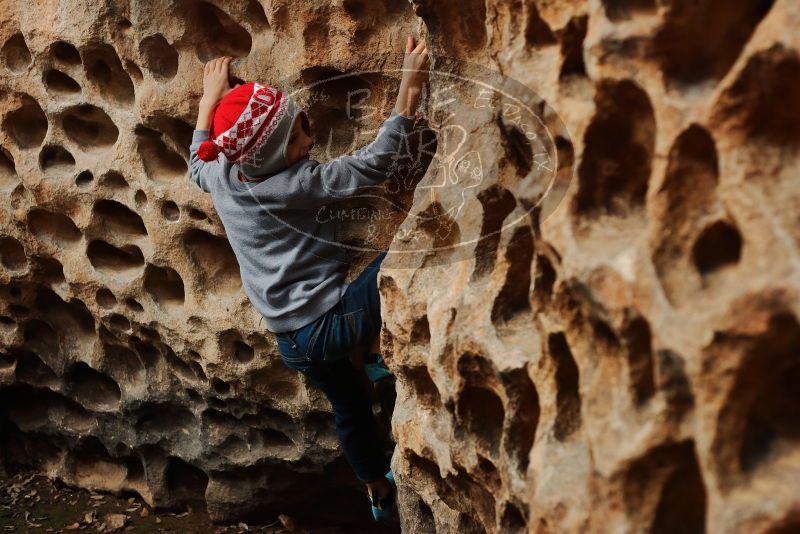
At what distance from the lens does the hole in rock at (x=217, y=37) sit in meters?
2.30

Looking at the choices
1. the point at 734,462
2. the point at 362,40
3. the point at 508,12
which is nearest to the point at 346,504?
the point at 362,40

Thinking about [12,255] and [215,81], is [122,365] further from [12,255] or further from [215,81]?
[215,81]

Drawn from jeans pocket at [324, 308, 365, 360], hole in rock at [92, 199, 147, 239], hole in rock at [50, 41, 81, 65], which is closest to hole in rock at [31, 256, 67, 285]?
hole in rock at [92, 199, 147, 239]

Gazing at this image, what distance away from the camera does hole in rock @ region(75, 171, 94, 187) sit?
2576 mm

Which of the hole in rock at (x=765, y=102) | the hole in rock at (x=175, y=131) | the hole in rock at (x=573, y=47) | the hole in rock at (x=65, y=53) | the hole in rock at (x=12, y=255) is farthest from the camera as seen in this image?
the hole in rock at (x=12, y=255)

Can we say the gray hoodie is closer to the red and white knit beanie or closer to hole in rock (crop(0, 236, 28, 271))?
the red and white knit beanie

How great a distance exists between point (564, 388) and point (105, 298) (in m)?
1.70

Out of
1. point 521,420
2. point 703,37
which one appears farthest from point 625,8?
point 521,420

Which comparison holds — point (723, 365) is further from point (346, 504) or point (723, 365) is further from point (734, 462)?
point (346, 504)

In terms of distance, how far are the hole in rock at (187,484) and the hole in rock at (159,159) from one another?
0.91m

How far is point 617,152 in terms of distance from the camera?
123 cm

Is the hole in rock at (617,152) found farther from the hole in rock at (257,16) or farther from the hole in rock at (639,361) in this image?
the hole in rock at (257,16)

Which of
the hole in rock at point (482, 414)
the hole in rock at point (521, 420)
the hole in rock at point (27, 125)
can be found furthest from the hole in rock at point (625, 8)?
the hole in rock at point (27, 125)

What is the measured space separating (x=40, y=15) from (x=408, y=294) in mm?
1341
